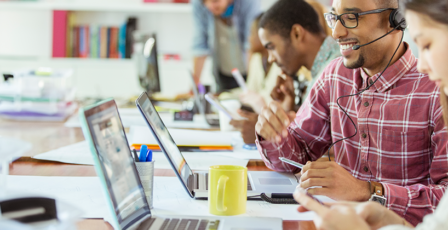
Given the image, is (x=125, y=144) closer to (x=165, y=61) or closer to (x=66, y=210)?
(x=66, y=210)

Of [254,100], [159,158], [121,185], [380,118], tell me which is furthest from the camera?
[254,100]

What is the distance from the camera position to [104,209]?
0.85 metres

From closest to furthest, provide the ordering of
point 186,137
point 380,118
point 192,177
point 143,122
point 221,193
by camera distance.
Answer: point 221,193 < point 192,177 < point 380,118 < point 186,137 < point 143,122

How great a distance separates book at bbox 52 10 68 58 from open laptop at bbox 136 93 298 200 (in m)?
3.22

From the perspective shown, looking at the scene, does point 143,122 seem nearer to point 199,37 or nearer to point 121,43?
point 199,37

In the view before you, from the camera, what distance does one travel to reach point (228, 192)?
833 millimetres

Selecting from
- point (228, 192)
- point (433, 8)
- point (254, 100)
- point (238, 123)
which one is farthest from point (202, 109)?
point (433, 8)

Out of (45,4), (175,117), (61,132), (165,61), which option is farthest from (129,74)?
(61,132)

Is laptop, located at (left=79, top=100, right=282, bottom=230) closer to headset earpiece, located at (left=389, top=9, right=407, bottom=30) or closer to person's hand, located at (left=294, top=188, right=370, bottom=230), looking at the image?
person's hand, located at (left=294, top=188, right=370, bottom=230)

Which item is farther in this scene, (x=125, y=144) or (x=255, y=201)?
(x=255, y=201)

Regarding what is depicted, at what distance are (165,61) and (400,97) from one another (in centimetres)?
302

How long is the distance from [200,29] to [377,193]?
9.14 ft

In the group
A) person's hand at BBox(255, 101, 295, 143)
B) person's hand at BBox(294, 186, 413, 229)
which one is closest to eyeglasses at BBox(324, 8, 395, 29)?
person's hand at BBox(255, 101, 295, 143)


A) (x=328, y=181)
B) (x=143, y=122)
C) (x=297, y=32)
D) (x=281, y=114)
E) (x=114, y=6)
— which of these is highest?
(x=114, y=6)
